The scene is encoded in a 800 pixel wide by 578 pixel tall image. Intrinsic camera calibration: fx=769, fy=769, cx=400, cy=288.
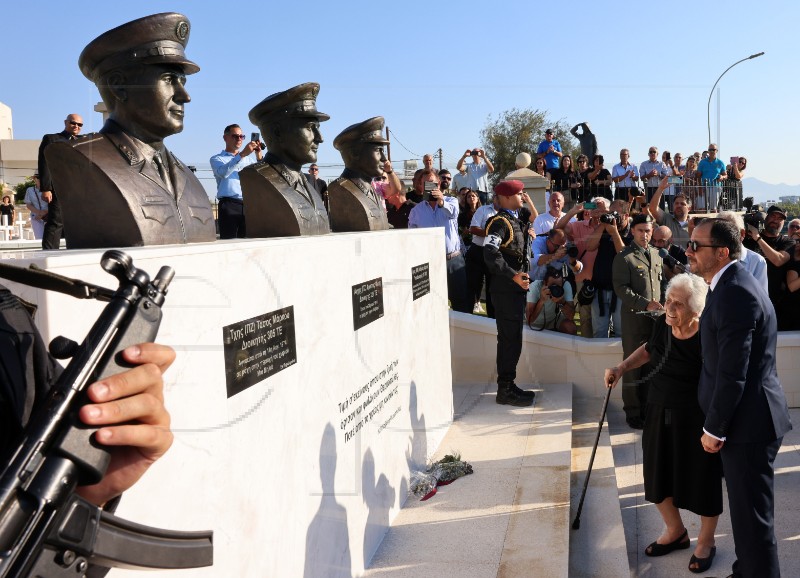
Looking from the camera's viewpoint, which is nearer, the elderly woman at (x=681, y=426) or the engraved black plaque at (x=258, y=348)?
the engraved black plaque at (x=258, y=348)

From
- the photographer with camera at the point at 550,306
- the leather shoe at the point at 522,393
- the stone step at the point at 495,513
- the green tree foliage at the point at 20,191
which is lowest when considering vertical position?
the stone step at the point at 495,513

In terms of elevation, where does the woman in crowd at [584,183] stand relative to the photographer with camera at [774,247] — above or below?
above

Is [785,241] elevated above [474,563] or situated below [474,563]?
above

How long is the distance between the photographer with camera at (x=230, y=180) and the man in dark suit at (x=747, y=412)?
14.2 feet

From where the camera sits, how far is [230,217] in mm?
7188

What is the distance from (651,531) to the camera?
536cm

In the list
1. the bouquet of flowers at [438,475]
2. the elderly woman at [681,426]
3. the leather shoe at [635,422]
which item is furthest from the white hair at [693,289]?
the leather shoe at [635,422]

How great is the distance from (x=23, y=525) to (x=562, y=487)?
472cm

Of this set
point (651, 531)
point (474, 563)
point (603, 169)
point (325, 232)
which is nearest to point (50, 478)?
point (474, 563)

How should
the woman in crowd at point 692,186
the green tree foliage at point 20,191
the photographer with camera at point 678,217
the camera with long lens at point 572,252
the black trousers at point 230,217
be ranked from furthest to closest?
the woman in crowd at point 692,186, the green tree foliage at point 20,191, the photographer with camera at point 678,217, the camera with long lens at point 572,252, the black trousers at point 230,217

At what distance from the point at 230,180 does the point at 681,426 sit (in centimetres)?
449

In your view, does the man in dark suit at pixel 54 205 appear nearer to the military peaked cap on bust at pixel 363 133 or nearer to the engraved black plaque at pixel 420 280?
the military peaked cap on bust at pixel 363 133

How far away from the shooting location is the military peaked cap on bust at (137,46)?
3.31 m

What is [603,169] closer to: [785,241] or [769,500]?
[785,241]
